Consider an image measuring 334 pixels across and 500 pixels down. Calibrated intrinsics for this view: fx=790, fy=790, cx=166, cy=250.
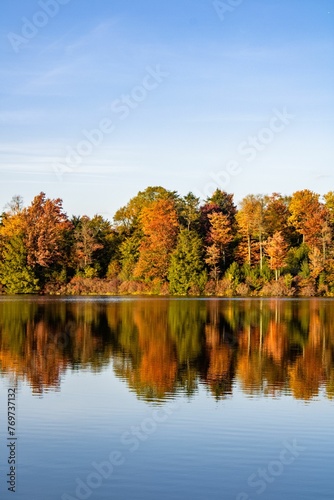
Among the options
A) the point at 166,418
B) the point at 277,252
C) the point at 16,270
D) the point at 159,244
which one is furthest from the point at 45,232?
the point at 166,418

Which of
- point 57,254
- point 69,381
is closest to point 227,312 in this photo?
point 69,381

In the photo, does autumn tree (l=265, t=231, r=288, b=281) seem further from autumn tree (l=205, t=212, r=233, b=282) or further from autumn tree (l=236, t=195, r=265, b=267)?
autumn tree (l=205, t=212, r=233, b=282)

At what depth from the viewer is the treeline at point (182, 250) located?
273 feet

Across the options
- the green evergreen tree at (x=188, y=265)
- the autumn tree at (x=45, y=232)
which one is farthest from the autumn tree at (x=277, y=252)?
the autumn tree at (x=45, y=232)

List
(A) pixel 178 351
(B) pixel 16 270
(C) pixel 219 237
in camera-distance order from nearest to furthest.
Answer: (A) pixel 178 351, (C) pixel 219 237, (B) pixel 16 270

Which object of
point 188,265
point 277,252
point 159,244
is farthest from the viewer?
point 159,244

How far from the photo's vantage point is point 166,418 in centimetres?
1608

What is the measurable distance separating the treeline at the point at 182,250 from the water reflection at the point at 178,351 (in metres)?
37.3

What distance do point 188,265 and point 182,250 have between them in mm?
1848

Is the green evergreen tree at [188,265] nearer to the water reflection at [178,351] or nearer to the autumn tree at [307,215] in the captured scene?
the autumn tree at [307,215]

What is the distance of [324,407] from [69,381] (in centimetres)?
700

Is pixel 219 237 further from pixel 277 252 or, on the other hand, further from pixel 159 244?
pixel 277 252

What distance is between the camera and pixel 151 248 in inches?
3474

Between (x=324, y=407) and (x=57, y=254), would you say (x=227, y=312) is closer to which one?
(x=324, y=407)
